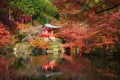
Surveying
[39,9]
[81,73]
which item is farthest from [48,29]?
[81,73]

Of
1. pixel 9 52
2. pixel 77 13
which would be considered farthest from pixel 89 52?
pixel 77 13

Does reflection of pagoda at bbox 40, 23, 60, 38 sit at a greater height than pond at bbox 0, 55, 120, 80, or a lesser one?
greater

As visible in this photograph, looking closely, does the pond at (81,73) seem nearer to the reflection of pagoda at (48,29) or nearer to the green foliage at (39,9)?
the reflection of pagoda at (48,29)

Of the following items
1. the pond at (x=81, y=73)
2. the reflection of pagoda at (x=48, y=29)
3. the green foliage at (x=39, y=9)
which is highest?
the green foliage at (x=39, y=9)

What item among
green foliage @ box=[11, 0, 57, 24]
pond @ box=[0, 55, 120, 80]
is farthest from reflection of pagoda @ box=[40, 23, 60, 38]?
pond @ box=[0, 55, 120, 80]

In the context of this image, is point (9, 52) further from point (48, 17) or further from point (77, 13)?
point (77, 13)

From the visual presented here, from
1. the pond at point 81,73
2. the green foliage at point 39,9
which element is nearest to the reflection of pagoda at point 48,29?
the green foliage at point 39,9

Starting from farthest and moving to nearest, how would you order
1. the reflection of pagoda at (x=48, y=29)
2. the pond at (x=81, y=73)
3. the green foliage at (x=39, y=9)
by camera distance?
the green foliage at (x=39, y=9), the reflection of pagoda at (x=48, y=29), the pond at (x=81, y=73)

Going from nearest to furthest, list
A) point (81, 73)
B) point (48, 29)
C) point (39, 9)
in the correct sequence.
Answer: point (81, 73) → point (48, 29) → point (39, 9)

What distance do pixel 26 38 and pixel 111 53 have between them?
9353 mm

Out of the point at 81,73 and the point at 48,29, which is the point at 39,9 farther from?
the point at 81,73

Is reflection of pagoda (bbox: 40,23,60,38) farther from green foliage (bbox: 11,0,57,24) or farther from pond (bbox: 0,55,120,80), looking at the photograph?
pond (bbox: 0,55,120,80)

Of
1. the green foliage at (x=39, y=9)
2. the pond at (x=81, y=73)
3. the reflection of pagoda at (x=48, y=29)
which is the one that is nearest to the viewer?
the pond at (x=81, y=73)

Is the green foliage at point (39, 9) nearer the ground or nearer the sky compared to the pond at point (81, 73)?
nearer the sky
